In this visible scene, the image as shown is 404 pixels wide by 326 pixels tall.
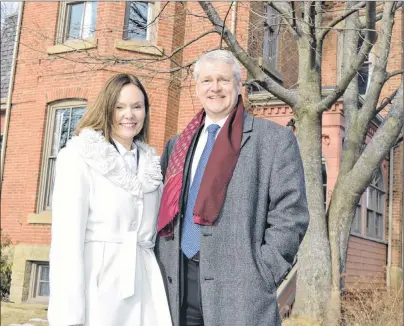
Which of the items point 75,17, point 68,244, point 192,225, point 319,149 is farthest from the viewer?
point 75,17

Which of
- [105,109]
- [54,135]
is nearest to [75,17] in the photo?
[54,135]

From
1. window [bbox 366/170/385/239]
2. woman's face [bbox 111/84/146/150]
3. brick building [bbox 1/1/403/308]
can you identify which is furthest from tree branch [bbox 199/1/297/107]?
window [bbox 366/170/385/239]

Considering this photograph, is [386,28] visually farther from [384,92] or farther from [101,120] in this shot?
[384,92]

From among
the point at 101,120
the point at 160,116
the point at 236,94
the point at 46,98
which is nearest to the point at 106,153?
the point at 101,120

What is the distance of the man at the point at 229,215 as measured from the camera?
110 inches

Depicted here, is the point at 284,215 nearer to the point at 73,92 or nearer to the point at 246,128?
the point at 246,128

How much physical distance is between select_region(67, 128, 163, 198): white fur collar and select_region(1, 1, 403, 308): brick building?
7.98 meters

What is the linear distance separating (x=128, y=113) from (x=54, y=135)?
31.6 ft

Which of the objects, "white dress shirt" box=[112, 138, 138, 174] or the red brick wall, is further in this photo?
A: the red brick wall

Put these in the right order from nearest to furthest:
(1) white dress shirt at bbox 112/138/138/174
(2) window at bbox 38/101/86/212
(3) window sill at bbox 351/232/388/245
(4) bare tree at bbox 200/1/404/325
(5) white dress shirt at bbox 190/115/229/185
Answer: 1. (5) white dress shirt at bbox 190/115/229/185
2. (1) white dress shirt at bbox 112/138/138/174
3. (4) bare tree at bbox 200/1/404/325
4. (2) window at bbox 38/101/86/212
5. (3) window sill at bbox 351/232/388/245

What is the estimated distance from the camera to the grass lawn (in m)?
9.05

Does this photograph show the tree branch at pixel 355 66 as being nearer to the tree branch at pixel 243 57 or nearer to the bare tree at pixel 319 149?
the bare tree at pixel 319 149

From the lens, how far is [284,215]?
2.85 metres

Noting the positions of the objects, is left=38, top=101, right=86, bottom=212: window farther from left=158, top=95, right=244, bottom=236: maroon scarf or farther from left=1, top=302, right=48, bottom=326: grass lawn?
left=158, top=95, right=244, bottom=236: maroon scarf
